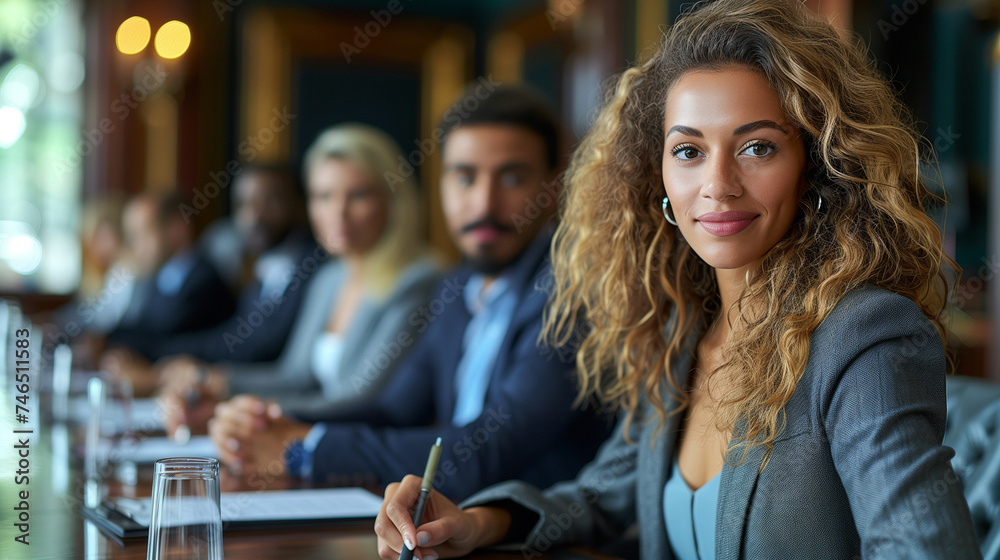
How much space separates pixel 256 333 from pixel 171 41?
2804mm

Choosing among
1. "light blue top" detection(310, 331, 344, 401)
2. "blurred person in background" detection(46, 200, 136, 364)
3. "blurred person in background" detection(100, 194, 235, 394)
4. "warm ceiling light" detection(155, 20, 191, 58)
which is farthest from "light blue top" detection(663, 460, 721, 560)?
"warm ceiling light" detection(155, 20, 191, 58)

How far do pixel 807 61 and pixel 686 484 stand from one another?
0.59m

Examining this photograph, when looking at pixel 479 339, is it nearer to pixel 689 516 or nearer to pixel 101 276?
pixel 689 516

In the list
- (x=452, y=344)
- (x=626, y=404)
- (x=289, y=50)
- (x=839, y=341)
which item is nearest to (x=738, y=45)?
(x=839, y=341)

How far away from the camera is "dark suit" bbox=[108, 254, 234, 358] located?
4.87 metres

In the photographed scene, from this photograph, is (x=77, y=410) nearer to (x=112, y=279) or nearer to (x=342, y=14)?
(x=112, y=279)

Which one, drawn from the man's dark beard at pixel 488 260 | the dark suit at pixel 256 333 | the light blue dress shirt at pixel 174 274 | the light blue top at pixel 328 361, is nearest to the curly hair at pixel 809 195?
the man's dark beard at pixel 488 260

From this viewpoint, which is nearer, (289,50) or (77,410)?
(77,410)

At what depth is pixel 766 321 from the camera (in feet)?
3.85

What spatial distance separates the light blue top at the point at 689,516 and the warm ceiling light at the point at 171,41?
5421 millimetres

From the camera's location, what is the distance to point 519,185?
2.11 meters

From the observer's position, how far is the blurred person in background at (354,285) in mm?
2965

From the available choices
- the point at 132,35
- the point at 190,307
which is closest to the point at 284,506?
the point at 190,307

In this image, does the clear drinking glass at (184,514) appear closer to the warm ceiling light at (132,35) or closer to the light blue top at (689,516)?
the light blue top at (689,516)
